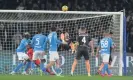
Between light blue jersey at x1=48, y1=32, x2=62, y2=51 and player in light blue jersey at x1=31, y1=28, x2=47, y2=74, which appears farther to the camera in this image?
player in light blue jersey at x1=31, y1=28, x2=47, y2=74

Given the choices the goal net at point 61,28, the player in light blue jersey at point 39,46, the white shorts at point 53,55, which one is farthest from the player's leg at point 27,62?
the white shorts at point 53,55

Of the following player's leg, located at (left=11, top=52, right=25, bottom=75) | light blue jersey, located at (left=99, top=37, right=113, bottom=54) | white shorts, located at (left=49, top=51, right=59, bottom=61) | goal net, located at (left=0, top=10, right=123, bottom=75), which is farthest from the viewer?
goal net, located at (left=0, top=10, right=123, bottom=75)

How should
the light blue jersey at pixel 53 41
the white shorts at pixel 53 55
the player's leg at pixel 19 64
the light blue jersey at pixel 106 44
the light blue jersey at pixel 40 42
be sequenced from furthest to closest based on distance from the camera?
the player's leg at pixel 19 64
the light blue jersey at pixel 106 44
the light blue jersey at pixel 40 42
the white shorts at pixel 53 55
the light blue jersey at pixel 53 41

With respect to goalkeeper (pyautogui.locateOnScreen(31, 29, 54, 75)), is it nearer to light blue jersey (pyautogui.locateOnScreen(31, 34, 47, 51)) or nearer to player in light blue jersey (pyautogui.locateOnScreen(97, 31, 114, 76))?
light blue jersey (pyautogui.locateOnScreen(31, 34, 47, 51))

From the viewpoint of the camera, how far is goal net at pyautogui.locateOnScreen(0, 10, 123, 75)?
20359mm

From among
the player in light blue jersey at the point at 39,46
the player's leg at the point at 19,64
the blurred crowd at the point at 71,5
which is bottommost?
the player's leg at the point at 19,64

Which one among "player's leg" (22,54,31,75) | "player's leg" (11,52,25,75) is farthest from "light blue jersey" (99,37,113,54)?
"player's leg" (11,52,25,75)

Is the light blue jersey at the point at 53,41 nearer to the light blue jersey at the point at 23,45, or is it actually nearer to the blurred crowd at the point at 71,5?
the light blue jersey at the point at 23,45

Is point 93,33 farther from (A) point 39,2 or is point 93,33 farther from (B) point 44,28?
(A) point 39,2

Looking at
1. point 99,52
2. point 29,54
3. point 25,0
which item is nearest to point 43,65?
point 29,54

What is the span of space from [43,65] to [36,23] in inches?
103

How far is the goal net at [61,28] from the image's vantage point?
2036 centimetres

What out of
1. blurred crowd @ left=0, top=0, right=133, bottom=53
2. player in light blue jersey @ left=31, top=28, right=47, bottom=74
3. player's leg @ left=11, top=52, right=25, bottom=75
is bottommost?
player's leg @ left=11, top=52, right=25, bottom=75

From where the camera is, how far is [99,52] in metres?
20.2
